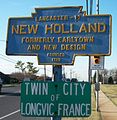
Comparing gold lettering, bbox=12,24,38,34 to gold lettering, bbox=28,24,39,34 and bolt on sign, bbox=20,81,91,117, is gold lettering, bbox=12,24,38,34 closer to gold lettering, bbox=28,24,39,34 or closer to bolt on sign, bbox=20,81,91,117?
gold lettering, bbox=28,24,39,34

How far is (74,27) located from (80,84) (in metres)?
1.12

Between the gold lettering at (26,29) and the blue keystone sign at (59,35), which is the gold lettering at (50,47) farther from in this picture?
the gold lettering at (26,29)

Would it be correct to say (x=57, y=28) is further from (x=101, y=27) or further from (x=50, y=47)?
(x=101, y=27)

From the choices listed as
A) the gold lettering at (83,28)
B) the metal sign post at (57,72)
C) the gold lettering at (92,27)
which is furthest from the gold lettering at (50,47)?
the gold lettering at (92,27)

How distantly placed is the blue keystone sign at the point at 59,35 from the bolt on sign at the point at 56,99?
2.25 ft

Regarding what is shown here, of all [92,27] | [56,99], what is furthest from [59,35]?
[56,99]

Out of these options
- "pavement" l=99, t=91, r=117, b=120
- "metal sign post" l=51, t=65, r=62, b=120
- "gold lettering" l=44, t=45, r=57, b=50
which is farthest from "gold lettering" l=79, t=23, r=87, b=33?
"pavement" l=99, t=91, r=117, b=120

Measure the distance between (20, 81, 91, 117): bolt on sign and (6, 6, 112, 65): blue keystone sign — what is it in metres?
0.69

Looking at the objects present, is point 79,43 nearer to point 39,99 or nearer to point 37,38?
point 37,38

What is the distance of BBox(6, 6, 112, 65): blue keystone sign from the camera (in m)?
7.43

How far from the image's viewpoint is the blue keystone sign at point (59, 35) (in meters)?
7.43

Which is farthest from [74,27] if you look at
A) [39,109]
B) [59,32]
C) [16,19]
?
[39,109]

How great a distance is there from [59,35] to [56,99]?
1228 millimetres

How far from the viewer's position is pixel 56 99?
7047 millimetres
